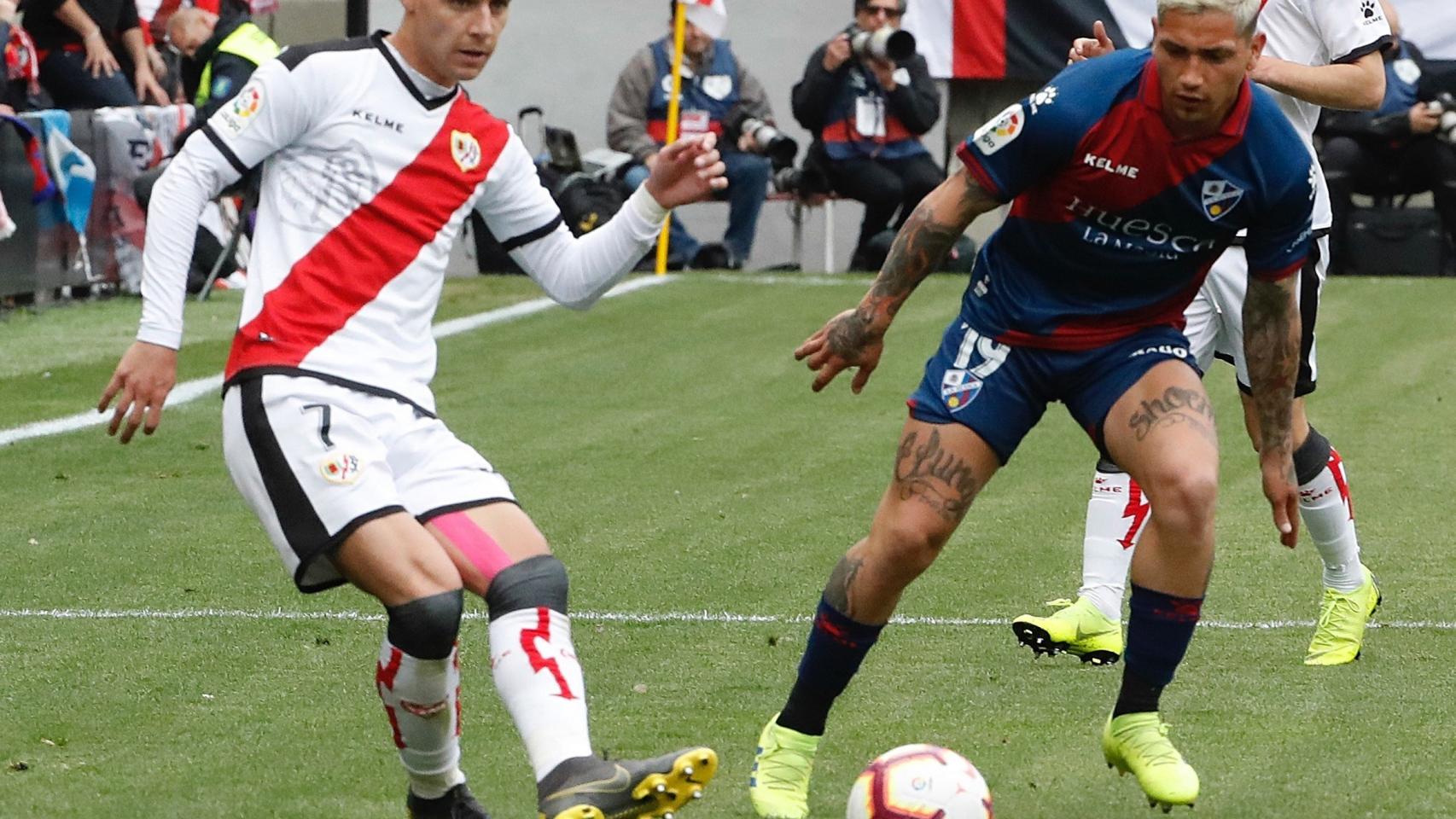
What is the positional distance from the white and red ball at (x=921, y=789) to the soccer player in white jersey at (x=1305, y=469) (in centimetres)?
168

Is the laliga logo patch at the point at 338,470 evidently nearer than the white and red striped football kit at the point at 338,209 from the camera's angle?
Yes

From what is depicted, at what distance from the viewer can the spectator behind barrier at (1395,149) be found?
17.4m

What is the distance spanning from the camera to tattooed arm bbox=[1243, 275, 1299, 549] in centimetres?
507

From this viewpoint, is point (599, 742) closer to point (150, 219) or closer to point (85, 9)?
point (150, 219)

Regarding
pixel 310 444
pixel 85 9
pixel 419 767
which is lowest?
pixel 85 9

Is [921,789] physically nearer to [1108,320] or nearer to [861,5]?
[1108,320]

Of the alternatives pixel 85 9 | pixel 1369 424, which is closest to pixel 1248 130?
pixel 1369 424

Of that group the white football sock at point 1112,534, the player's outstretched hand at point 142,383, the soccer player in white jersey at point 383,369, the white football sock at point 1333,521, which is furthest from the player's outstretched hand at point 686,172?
the white football sock at point 1333,521

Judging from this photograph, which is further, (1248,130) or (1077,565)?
(1077,565)

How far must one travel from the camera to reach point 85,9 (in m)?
15.7

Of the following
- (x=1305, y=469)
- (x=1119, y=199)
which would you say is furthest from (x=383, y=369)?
(x=1305, y=469)

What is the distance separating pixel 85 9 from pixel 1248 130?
1232cm

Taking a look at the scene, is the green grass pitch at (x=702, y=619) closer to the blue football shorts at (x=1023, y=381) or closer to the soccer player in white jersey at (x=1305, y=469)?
the soccer player in white jersey at (x=1305, y=469)

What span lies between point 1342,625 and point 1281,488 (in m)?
1.30
